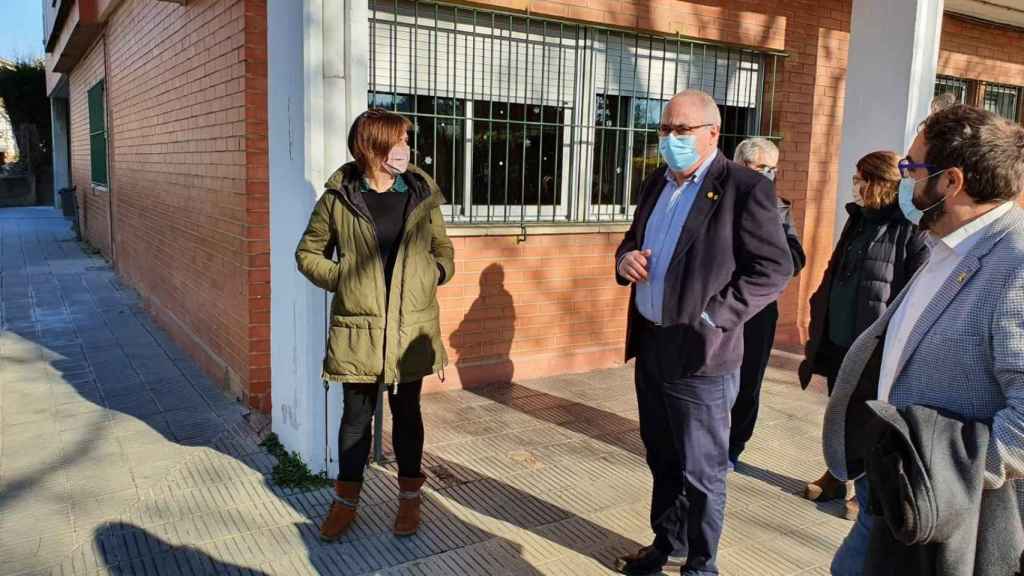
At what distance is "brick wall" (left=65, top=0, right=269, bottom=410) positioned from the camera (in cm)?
455

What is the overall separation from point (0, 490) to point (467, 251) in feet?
10.0

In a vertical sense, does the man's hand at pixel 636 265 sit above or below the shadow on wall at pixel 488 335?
above

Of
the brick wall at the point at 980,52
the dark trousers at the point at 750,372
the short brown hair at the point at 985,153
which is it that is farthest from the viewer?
the brick wall at the point at 980,52

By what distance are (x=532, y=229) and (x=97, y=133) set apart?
9.55 meters

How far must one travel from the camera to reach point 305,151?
3633 millimetres

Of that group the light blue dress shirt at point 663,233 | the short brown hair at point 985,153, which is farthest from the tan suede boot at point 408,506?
the short brown hair at point 985,153

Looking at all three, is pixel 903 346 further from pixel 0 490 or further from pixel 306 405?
pixel 0 490

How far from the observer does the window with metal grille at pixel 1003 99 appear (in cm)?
877

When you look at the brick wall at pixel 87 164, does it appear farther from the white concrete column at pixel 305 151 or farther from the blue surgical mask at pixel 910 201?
the blue surgical mask at pixel 910 201

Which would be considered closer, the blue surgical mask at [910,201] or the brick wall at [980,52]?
the blue surgical mask at [910,201]

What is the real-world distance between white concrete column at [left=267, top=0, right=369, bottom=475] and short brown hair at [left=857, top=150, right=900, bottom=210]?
244 centimetres

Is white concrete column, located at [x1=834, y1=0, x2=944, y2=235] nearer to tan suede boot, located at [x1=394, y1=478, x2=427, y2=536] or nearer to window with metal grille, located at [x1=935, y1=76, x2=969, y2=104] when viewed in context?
window with metal grille, located at [x1=935, y1=76, x2=969, y2=104]

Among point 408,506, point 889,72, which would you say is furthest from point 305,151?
point 889,72

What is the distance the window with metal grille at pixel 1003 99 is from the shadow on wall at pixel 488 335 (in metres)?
6.64
